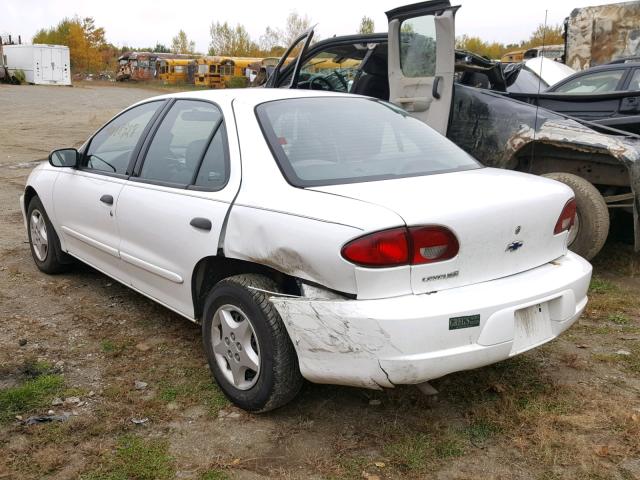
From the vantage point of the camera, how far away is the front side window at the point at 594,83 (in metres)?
7.67

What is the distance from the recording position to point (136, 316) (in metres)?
4.40

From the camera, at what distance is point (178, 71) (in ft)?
154

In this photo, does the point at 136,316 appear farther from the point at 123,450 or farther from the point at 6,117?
the point at 6,117

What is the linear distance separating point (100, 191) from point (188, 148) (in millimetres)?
870

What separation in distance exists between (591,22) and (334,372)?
15.0 m

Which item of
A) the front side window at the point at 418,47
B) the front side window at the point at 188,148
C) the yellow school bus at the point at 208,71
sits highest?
the yellow school bus at the point at 208,71

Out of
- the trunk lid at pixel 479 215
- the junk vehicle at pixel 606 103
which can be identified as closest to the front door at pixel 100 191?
the trunk lid at pixel 479 215

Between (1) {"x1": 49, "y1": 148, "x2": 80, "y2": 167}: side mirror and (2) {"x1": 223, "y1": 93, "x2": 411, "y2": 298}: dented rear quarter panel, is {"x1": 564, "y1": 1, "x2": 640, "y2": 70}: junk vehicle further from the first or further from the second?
(2) {"x1": 223, "y1": 93, "x2": 411, "y2": 298}: dented rear quarter panel

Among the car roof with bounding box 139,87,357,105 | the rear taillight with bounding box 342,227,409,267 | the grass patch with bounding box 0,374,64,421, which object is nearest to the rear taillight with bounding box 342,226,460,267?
the rear taillight with bounding box 342,227,409,267

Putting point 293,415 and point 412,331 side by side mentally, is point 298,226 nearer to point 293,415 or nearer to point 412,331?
point 412,331

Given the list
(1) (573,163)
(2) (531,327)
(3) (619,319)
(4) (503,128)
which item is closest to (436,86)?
(4) (503,128)

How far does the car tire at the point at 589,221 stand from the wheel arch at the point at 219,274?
123 inches

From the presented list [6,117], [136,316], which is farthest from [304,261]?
[6,117]

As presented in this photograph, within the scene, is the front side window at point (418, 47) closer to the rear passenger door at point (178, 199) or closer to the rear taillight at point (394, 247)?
the rear passenger door at point (178, 199)
